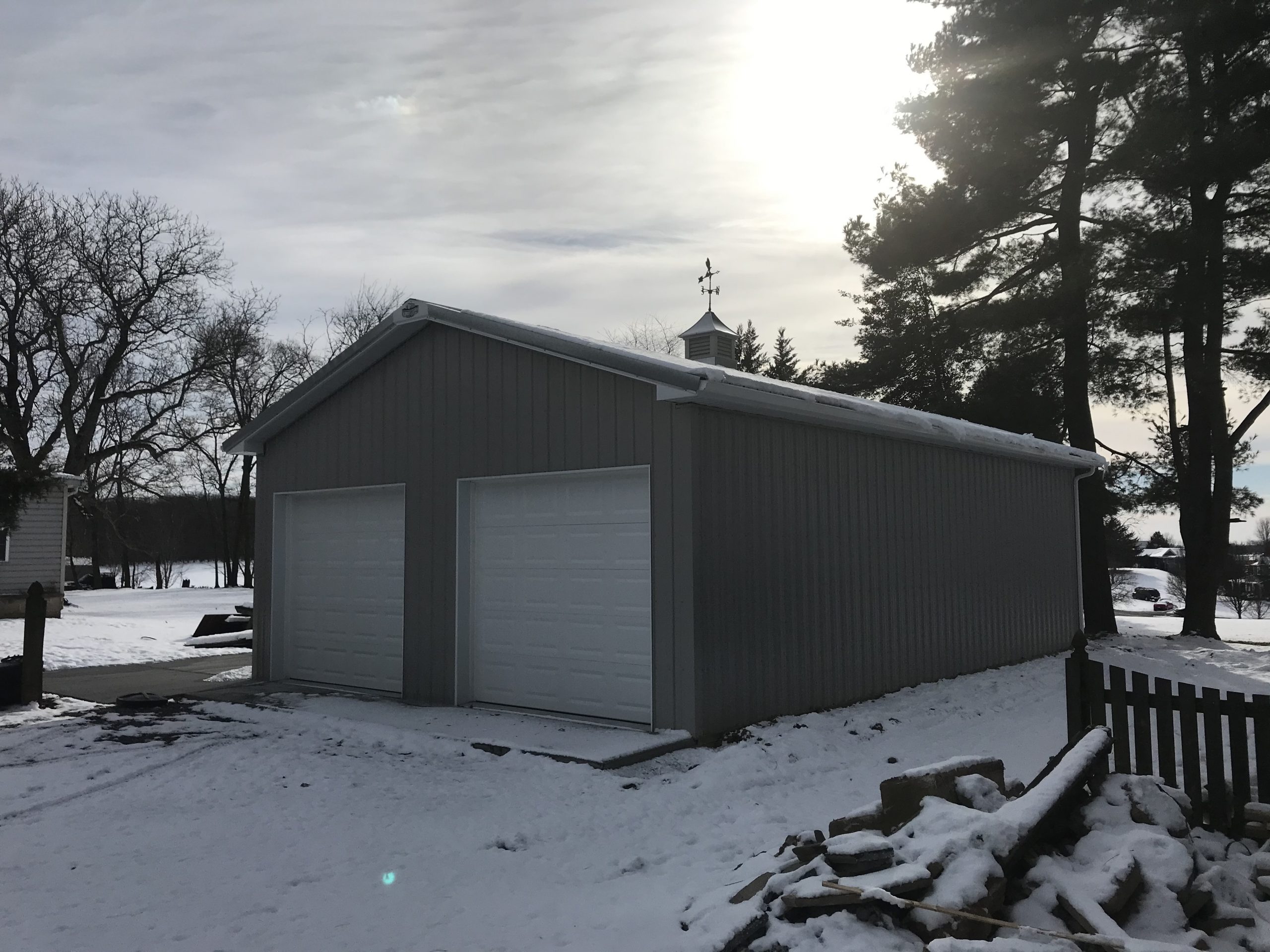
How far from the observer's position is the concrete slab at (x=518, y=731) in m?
6.72

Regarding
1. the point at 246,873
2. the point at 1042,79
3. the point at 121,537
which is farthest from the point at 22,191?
the point at 246,873

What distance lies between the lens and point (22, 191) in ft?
84.2

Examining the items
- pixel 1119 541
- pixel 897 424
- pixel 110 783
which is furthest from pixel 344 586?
pixel 1119 541

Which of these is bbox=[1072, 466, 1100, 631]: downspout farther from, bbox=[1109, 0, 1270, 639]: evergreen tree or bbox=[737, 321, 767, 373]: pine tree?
bbox=[737, 321, 767, 373]: pine tree

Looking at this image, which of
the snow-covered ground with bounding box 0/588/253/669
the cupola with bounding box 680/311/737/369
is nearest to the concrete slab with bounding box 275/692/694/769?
the snow-covered ground with bounding box 0/588/253/669

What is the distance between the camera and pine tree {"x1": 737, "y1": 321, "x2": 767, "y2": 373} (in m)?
38.0

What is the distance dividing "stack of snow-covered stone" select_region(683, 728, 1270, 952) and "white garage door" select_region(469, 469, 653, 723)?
342 centimetres

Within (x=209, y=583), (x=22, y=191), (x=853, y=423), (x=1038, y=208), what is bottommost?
(x=209, y=583)

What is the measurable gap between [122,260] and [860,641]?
2609 centimetres

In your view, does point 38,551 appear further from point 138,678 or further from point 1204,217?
point 1204,217

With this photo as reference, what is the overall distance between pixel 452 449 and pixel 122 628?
11513mm

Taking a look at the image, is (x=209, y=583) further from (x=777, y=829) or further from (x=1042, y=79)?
(x=777, y=829)

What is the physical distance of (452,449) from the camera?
9102 millimetres

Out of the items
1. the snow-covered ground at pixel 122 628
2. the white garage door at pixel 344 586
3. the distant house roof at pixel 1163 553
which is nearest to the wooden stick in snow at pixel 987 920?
the white garage door at pixel 344 586
